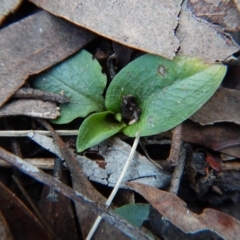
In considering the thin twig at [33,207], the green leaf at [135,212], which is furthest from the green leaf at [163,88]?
the thin twig at [33,207]

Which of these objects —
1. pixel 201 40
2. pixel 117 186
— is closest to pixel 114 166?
pixel 117 186

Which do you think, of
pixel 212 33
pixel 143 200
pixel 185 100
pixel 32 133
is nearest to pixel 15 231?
pixel 32 133

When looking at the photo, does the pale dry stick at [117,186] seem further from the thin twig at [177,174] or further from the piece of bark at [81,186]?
the thin twig at [177,174]

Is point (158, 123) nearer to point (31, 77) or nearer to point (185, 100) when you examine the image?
point (185, 100)

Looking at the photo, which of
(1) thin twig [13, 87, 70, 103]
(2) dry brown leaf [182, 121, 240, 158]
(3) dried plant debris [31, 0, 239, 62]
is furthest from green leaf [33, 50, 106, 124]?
(2) dry brown leaf [182, 121, 240, 158]

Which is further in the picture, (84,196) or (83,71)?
(83,71)

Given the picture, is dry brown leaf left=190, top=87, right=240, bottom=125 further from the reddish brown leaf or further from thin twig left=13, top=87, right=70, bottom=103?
thin twig left=13, top=87, right=70, bottom=103
